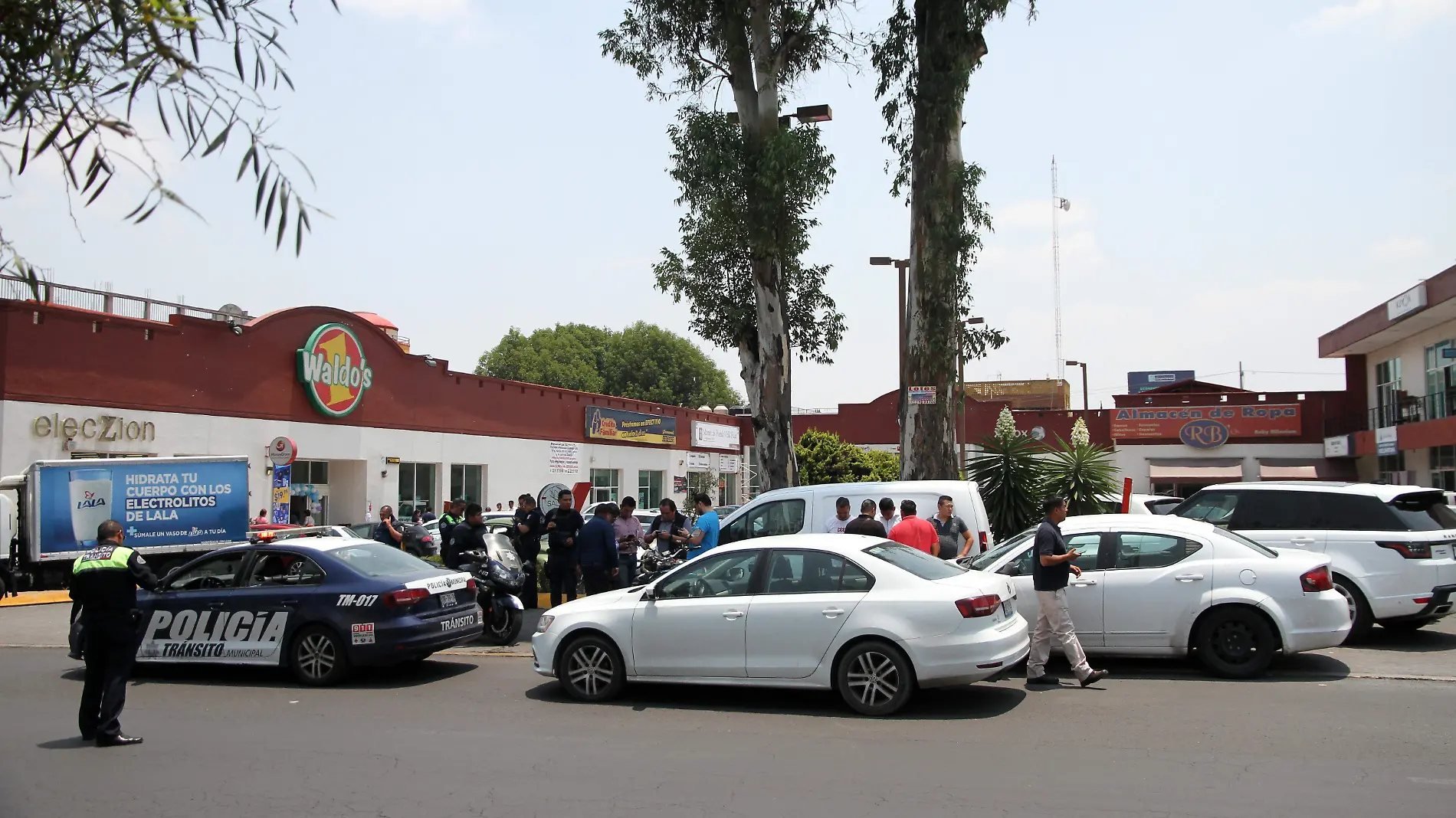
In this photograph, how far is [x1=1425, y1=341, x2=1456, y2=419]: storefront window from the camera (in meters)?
32.1

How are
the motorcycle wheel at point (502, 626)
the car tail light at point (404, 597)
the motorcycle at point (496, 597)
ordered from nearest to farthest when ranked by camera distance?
the car tail light at point (404, 597)
the motorcycle at point (496, 597)
the motorcycle wheel at point (502, 626)

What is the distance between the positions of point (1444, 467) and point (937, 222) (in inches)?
1020

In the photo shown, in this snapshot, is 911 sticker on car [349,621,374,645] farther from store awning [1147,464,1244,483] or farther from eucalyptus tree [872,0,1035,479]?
store awning [1147,464,1244,483]

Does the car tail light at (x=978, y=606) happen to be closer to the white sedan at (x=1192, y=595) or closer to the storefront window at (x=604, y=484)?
the white sedan at (x=1192, y=595)

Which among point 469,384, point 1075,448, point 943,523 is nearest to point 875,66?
point 1075,448

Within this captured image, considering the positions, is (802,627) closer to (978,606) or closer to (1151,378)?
(978,606)

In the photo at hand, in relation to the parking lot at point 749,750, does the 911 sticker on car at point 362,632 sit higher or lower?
higher

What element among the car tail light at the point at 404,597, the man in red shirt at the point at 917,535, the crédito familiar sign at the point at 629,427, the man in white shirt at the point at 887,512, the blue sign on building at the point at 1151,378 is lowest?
the car tail light at the point at 404,597

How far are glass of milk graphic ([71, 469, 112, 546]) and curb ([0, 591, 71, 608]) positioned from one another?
1067 millimetres

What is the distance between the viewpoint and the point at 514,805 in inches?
253

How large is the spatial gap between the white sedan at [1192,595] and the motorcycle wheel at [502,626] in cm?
→ 579

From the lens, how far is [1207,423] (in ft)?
165

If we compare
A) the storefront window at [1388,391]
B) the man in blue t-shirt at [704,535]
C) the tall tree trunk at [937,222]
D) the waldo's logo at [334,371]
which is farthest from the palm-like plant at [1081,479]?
the storefront window at [1388,391]

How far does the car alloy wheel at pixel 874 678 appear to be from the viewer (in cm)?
859
